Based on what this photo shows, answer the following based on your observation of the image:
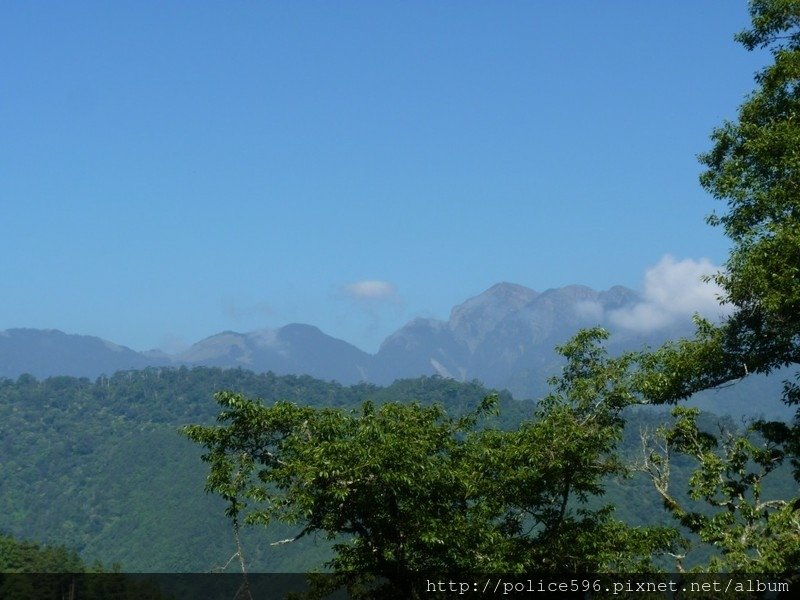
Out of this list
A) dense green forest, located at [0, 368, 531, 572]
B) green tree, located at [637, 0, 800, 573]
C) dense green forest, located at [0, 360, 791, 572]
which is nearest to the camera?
green tree, located at [637, 0, 800, 573]

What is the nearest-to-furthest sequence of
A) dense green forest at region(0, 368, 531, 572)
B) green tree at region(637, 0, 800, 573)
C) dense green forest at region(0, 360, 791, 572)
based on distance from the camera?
1. green tree at region(637, 0, 800, 573)
2. dense green forest at region(0, 360, 791, 572)
3. dense green forest at region(0, 368, 531, 572)

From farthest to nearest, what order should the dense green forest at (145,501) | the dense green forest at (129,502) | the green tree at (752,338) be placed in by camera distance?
the dense green forest at (129,502) < the dense green forest at (145,501) < the green tree at (752,338)

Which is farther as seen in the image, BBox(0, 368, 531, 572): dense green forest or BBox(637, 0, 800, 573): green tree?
BBox(0, 368, 531, 572): dense green forest

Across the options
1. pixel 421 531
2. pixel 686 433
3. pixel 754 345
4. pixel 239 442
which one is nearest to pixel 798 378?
pixel 754 345

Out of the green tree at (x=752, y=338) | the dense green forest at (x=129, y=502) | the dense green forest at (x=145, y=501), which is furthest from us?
the dense green forest at (x=129, y=502)

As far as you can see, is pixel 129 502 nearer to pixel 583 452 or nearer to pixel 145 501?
pixel 145 501

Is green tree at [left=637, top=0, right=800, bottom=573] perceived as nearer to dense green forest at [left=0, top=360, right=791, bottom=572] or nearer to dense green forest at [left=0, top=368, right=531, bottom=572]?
dense green forest at [left=0, top=360, right=791, bottom=572]

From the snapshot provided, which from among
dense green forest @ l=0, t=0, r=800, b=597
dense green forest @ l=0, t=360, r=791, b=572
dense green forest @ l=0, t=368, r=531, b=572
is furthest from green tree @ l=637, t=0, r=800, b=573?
dense green forest @ l=0, t=368, r=531, b=572

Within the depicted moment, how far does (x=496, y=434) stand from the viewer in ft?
50.1

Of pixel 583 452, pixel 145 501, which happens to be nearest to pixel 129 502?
pixel 145 501

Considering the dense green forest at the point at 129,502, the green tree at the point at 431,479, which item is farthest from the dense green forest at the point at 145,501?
the green tree at the point at 431,479

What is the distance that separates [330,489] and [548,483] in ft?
12.6

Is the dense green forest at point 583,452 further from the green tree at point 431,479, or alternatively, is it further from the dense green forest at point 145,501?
the dense green forest at point 145,501

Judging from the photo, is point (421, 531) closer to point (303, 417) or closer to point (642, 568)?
point (303, 417)
